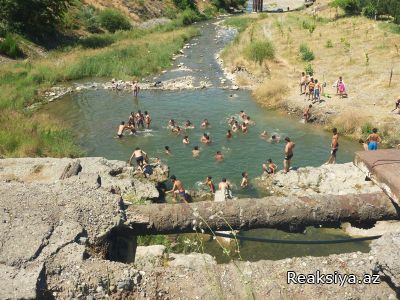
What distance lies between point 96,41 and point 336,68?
24909 millimetres

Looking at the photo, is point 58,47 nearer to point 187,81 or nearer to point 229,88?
point 187,81

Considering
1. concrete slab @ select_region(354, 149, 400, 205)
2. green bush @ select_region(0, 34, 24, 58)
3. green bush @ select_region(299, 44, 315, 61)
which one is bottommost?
green bush @ select_region(299, 44, 315, 61)

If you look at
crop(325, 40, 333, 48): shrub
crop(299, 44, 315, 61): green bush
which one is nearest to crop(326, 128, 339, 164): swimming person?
crop(299, 44, 315, 61): green bush

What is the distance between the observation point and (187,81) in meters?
31.6

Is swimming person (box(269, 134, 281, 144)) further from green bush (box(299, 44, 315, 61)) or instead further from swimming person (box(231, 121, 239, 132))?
green bush (box(299, 44, 315, 61))

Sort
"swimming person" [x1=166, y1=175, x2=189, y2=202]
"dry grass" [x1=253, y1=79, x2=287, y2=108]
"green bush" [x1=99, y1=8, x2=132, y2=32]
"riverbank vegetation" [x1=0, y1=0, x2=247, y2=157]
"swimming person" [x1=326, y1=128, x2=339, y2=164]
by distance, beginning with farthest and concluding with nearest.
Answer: "green bush" [x1=99, y1=8, x2=132, y2=32] < "dry grass" [x1=253, y1=79, x2=287, y2=108] < "riverbank vegetation" [x1=0, y1=0, x2=247, y2=157] < "swimming person" [x1=326, y1=128, x2=339, y2=164] < "swimming person" [x1=166, y1=175, x2=189, y2=202]

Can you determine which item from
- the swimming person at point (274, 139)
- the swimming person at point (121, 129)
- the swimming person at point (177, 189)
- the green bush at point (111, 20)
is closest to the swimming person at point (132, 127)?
the swimming person at point (121, 129)

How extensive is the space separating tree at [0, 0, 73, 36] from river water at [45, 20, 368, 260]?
14601 mm

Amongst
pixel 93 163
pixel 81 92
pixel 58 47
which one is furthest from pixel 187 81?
pixel 93 163

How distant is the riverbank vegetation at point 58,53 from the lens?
1873cm

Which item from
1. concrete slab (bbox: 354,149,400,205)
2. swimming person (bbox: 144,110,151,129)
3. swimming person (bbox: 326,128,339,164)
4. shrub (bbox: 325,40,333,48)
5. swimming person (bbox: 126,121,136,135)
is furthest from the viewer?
shrub (bbox: 325,40,333,48)

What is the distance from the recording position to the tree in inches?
1469

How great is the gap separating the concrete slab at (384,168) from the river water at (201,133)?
6109 mm

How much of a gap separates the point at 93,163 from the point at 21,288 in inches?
362
